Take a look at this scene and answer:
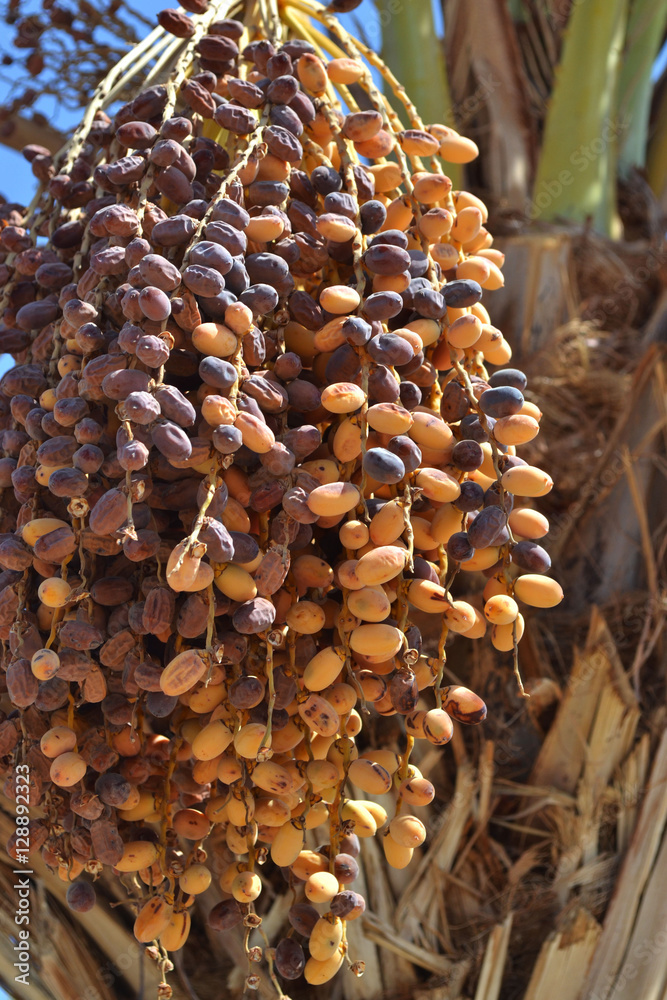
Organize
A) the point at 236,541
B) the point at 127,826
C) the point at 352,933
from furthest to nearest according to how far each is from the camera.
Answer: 1. the point at 352,933
2. the point at 127,826
3. the point at 236,541

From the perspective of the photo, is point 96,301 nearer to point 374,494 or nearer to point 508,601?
point 374,494

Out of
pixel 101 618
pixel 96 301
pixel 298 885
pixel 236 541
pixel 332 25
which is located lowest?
pixel 298 885

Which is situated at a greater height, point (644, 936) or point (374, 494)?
point (374, 494)

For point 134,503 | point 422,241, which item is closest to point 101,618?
point 134,503

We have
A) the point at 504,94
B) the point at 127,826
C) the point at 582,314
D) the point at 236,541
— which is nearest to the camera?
the point at 236,541

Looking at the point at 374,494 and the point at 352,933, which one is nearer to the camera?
the point at 374,494

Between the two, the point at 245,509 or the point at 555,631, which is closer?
the point at 245,509

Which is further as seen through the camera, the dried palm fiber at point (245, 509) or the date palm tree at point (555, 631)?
the date palm tree at point (555, 631)

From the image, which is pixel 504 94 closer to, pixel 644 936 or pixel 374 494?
pixel 374 494

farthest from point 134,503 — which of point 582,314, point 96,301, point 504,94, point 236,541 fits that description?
point 504,94

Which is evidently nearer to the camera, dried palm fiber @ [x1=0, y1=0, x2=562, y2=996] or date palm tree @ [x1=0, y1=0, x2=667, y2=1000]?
dried palm fiber @ [x1=0, y1=0, x2=562, y2=996]

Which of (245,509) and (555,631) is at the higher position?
(245,509)
